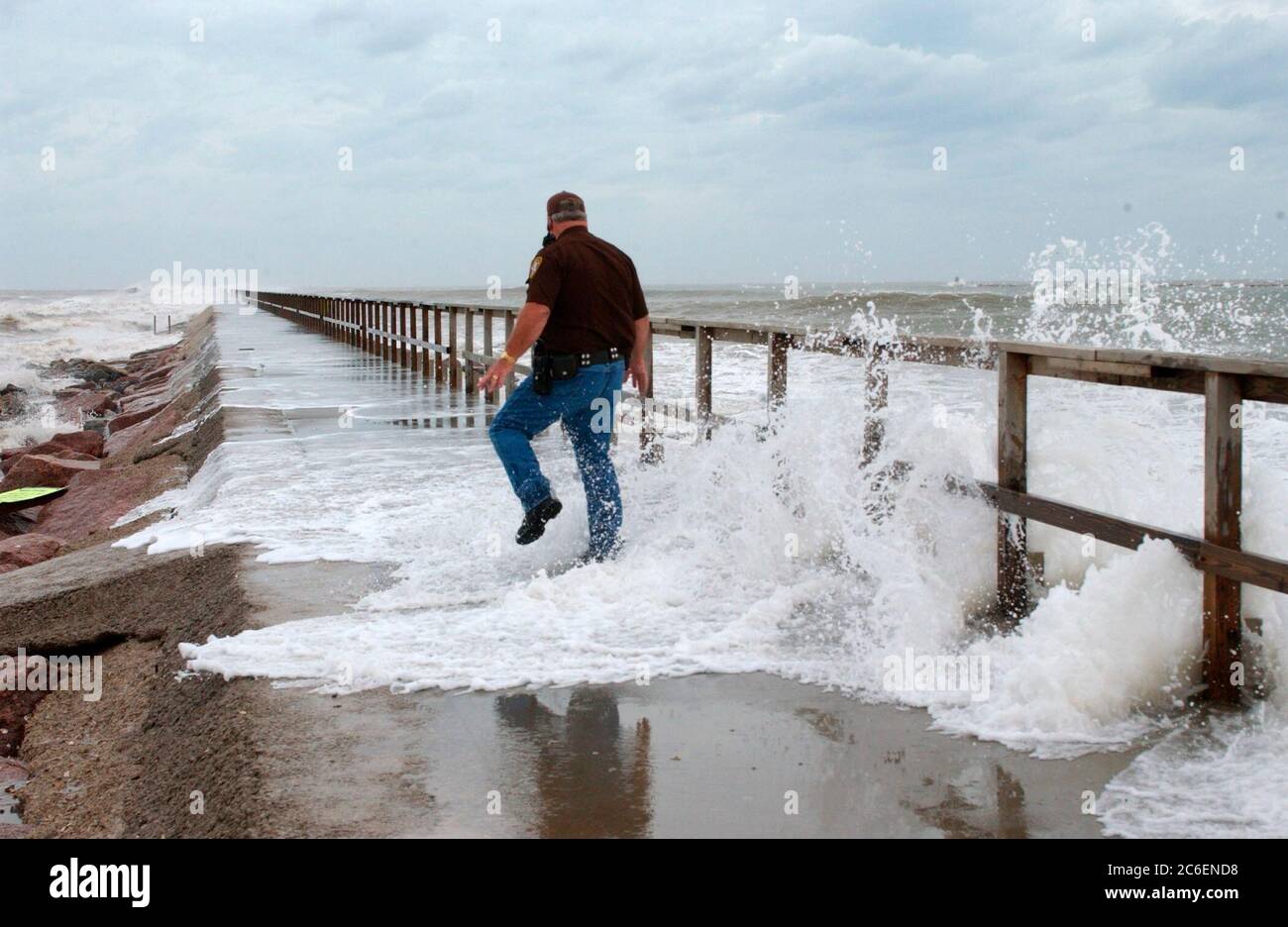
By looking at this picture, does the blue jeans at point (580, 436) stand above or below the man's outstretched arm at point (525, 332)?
below

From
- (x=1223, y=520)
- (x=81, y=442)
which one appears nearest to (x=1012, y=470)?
(x=1223, y=520)

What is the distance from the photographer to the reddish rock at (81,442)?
17.0m

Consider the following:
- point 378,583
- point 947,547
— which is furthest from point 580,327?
point 947,547

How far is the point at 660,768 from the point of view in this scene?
12.6 feet

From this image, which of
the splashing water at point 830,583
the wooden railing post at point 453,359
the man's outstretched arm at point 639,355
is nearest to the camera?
the splashing water at point 830,583

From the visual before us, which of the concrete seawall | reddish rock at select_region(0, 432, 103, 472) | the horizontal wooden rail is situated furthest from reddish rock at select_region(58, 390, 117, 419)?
the horizontal wooden rail

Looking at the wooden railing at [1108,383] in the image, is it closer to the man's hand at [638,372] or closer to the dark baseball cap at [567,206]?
the man's hand at [638,372]

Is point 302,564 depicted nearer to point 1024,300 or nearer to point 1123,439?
point 1123,439

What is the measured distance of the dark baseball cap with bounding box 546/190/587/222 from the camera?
21.3 ft

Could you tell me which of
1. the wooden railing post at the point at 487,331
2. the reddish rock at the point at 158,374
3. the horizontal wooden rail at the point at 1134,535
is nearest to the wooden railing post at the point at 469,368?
the wooden railing post at the point at 487,331

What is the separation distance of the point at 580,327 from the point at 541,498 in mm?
857

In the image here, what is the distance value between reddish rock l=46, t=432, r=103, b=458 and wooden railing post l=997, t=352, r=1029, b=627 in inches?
569

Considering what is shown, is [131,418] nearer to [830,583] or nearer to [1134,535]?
[830,583]

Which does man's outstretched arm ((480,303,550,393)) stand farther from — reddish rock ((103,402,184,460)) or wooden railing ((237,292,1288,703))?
reddish rock ((103,402,184,460))
